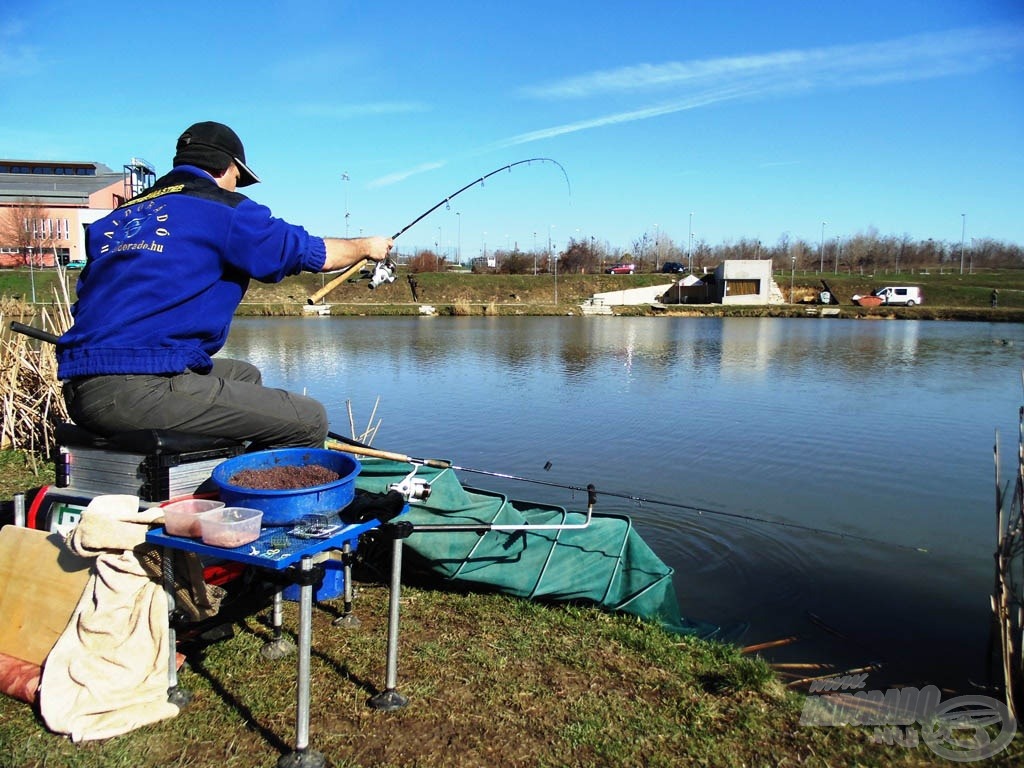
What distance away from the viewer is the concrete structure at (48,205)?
54656 millimetres

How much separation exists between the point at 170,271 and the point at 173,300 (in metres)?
0.12

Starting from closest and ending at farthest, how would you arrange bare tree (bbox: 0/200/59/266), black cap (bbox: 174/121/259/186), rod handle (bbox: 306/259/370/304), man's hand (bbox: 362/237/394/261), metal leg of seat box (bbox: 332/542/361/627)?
black cap (bbox: 174/121/259/186) → man's hand (bbox: 362/237/394/261) → metal leg of seat box (bbox: 332/542/361/627) → rod handle (bbox: 306/259/370/304) → bare tree (bbox: 0/200/59/266)

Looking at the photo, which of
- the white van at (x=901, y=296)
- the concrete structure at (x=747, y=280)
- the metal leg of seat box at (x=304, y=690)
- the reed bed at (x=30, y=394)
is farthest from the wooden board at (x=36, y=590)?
the white van at (x=901, y=296)

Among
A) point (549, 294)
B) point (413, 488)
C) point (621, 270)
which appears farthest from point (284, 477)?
point (621, 270)

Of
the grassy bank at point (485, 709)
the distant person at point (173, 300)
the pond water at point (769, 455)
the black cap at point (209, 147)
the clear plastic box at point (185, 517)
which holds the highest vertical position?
the black cap at point (209, 147)

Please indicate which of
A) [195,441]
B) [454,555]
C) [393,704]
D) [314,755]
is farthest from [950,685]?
[195,441]

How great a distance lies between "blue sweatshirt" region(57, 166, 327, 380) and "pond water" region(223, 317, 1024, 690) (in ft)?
12.6

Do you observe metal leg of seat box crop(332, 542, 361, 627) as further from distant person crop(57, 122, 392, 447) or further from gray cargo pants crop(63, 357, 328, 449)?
distant person crop(57, 122, 392, 447)

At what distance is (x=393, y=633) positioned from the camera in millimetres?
3176

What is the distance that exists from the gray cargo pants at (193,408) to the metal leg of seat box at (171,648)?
1.98 ft

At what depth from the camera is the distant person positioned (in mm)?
3115

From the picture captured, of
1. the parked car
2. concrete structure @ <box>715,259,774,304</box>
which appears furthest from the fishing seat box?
the parked car

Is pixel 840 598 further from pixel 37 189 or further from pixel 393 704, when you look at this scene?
pixel 37 189

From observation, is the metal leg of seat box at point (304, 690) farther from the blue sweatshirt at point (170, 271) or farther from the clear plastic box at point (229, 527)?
the blue sweatshirt at point (170, 271)
